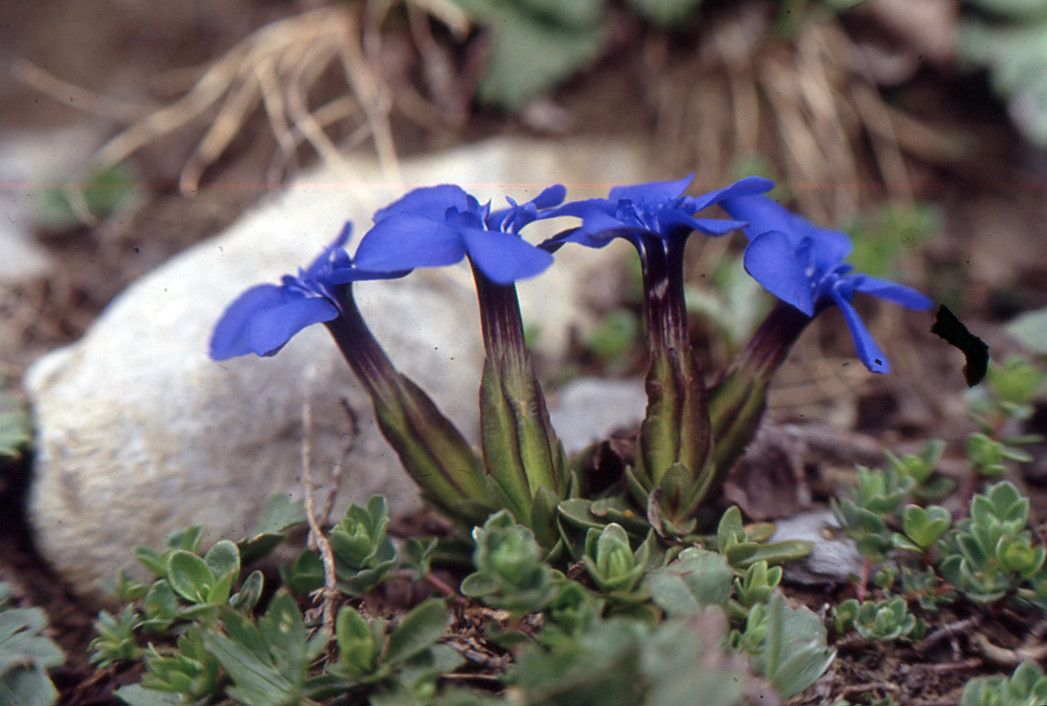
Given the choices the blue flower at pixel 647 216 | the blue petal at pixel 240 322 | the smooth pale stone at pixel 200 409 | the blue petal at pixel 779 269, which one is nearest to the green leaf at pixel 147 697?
the smooth pale stone at pixel 200 409

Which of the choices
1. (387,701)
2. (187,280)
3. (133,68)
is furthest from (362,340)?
(133,68)

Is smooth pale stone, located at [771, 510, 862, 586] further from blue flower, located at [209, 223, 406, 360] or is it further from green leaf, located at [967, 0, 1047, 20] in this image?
green leaf, located at [967, 0, 1047, 20]

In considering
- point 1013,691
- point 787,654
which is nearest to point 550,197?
point 787,654

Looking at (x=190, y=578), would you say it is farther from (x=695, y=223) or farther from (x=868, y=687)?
(x=868, y=687)

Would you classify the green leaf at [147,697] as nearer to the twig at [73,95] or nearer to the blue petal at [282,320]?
the blue petal at [282,320]

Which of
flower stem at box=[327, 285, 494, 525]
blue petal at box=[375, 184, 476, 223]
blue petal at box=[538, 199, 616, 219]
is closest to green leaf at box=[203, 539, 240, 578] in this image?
flower stem at box=[327, 285, 494, 525]
